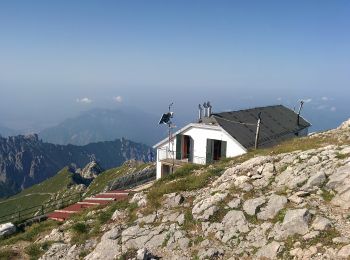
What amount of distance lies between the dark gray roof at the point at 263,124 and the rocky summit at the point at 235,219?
65.3 feet

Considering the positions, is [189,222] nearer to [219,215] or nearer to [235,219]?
[219,215]

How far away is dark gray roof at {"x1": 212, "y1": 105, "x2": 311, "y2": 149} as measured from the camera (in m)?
43.4

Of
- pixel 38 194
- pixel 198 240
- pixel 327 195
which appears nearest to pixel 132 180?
pixel 198 240

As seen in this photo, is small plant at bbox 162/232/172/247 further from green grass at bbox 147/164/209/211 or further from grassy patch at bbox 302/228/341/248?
grassy patch at bbox 302/228/341/248

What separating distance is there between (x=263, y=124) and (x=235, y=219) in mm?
34078

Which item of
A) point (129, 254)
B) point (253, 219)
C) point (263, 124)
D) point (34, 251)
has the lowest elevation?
point (34, 251)

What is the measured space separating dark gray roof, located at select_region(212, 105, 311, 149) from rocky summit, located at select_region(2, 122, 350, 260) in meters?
19.9

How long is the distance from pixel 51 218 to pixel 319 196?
19.9 metres

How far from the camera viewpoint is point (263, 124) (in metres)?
49.8

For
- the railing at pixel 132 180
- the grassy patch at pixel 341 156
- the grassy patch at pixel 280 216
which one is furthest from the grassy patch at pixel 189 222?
the railing at pixel 132 180

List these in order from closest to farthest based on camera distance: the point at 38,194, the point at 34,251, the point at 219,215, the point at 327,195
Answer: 1. the point at 327,195
2. the point at 219,215
3. the point at 34,251
4. the point at 38,194

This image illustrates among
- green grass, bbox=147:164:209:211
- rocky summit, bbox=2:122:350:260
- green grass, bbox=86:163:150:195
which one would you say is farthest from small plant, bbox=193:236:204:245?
green grass, bbox=86:163:150:195

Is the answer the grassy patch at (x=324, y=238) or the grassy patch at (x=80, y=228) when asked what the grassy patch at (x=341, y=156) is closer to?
the grassy patch at (x=324, y=238)

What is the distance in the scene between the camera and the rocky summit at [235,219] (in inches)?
590
